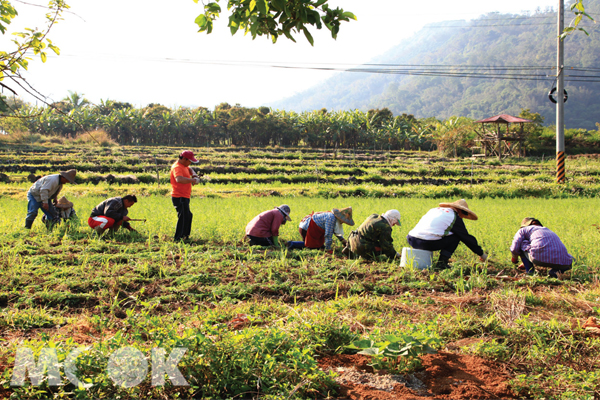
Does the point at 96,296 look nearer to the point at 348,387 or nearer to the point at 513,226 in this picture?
the point at 348,387

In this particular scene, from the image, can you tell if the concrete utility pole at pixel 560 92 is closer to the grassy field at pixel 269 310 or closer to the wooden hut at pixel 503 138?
the grassy field at pixel 269 310

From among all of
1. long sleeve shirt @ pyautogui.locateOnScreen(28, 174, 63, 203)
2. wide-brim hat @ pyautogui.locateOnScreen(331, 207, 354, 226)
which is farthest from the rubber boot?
long sleeve shirt @ pyautogui.locateOnScreen(28, 174, 63, 203)

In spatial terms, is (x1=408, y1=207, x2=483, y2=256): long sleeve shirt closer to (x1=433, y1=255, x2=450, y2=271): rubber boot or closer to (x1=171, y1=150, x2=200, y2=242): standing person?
(x1=433, y1=255, x2=450, y2=271): rubber boot

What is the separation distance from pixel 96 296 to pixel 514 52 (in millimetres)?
213212

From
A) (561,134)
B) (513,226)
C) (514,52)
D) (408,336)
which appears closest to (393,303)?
(408,336)

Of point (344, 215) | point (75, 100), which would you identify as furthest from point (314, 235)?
point (75, 100)

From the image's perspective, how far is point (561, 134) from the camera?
1570 cm

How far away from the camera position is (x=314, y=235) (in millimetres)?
6348

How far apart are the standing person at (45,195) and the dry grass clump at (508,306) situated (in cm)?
728

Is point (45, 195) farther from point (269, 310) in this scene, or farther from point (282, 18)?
point (282, 18)

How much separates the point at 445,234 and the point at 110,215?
18.8 feet

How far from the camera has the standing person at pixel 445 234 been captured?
5.18 m

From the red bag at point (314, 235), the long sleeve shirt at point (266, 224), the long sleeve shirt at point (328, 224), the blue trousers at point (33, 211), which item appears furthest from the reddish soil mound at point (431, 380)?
the blue trousers at point (33, 211)

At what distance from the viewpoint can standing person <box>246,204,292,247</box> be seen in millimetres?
6387
